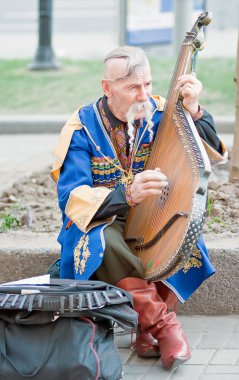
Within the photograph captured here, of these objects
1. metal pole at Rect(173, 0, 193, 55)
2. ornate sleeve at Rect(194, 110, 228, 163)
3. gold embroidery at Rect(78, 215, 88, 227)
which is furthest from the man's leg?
metal pole at Rect(173, 0, 193, 55)

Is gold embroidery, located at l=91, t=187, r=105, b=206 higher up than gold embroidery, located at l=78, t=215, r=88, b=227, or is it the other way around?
gold embroidery, located at l=91, t=187, r=105, b=206

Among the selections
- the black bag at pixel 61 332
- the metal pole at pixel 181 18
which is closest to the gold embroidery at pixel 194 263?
the black bag at pixel 61 332

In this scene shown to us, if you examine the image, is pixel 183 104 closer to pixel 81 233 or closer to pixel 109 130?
pixel 109 130

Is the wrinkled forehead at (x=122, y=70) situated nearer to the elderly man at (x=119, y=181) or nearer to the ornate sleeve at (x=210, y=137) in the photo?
the elderly man at (x=119, y=181)

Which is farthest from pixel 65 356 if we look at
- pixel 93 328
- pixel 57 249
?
pixel 57 249

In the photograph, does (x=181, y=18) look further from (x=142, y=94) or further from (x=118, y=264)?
(x=118, y=264)

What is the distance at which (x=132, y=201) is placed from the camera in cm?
416

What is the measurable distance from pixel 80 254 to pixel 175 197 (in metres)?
0.50

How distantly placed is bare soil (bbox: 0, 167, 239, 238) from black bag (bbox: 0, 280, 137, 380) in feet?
4.35

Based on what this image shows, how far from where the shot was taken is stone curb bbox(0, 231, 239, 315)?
189 inches

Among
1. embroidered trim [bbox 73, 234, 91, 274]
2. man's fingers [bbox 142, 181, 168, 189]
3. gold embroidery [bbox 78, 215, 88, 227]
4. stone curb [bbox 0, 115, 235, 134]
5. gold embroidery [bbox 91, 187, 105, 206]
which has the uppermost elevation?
man's fingers [bbox 142, 181, 168, 189]

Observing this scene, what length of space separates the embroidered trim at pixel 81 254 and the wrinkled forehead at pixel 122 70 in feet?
2.23

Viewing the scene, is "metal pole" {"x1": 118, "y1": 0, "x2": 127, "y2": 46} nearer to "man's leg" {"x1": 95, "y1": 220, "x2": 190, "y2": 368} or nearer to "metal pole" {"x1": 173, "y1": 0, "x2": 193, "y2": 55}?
"metal pole" {"x1": 173, "y1": 0, "x2": 193, "y2": 55}

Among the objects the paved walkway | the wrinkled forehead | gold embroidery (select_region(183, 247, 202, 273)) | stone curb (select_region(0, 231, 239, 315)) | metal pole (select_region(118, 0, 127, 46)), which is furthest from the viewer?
metal pole (select_region(118, 0, 127, 46))
